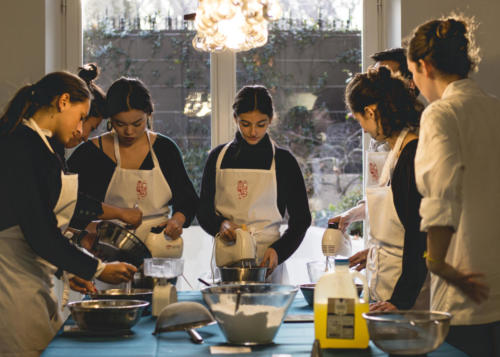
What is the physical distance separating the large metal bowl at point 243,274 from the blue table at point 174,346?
0.32 meters

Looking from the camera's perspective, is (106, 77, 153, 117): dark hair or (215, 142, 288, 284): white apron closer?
(106, 77, 153, 117): dark hair

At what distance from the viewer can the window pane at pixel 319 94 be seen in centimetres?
377

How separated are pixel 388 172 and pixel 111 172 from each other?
129cm

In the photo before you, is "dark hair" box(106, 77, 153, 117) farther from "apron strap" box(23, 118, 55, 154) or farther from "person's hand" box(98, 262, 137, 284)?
"person's hand" box(98, 262, 137, 284)

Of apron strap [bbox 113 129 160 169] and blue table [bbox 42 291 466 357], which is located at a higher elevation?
apron strap [bbox 113 129 160 169]

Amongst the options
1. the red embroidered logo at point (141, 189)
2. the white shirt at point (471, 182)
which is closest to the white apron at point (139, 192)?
the red embroidered logo at point (141, 189)

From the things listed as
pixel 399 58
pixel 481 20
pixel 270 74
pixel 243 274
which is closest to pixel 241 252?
pixel 243 274

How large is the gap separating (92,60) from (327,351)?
8.52ft

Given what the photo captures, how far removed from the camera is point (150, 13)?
372 cm

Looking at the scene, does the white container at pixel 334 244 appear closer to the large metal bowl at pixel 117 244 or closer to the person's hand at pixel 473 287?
the large metal bowl at pixel 117 244

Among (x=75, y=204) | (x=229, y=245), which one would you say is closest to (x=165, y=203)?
(x=229, y=245)

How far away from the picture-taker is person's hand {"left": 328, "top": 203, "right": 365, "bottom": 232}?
8.91ft

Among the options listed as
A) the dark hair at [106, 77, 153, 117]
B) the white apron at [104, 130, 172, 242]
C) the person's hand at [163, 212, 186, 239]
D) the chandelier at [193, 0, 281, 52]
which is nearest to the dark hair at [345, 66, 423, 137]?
the chandelier at [193, 0, 281, 52]

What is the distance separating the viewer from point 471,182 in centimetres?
169
